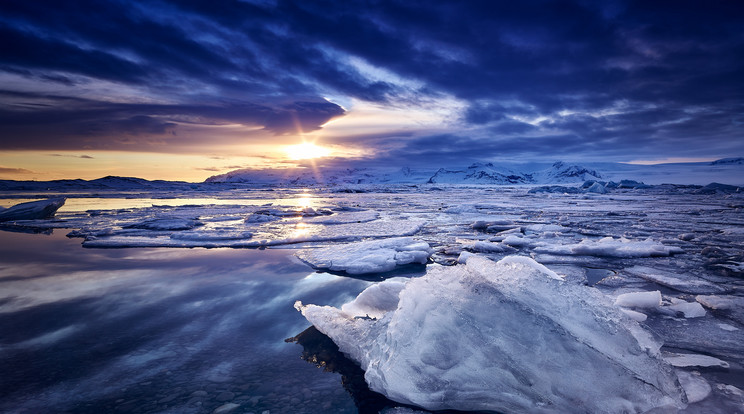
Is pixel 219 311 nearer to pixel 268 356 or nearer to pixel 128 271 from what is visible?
pixel 268 356

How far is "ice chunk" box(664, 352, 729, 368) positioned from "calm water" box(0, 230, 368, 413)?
1.92 m

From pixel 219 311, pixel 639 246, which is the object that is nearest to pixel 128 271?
pixel 219 311

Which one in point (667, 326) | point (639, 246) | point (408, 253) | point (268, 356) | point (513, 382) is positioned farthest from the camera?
point (639, 246)

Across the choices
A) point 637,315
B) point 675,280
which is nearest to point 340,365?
point 637,315

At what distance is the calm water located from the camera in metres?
1.77

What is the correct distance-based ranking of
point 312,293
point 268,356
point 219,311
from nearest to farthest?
1. point 268,356
2. point 219,311
3. point 312,293

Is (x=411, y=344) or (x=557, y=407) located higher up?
(x=411, y=344)

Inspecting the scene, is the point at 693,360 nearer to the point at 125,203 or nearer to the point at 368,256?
the point at 368,256

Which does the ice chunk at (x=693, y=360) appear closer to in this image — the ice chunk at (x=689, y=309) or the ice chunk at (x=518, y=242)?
Result: the ice chunk at (x=689, y=309)

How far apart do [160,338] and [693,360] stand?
135 inches

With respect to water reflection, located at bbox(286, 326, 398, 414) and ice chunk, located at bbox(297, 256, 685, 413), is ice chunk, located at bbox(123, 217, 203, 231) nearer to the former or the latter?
water reflection, located at bbox(286, 326, 398, 414)

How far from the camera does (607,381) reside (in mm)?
1621

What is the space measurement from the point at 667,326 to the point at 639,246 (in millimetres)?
3284

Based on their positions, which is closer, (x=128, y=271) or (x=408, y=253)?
(x=128, y=271)
